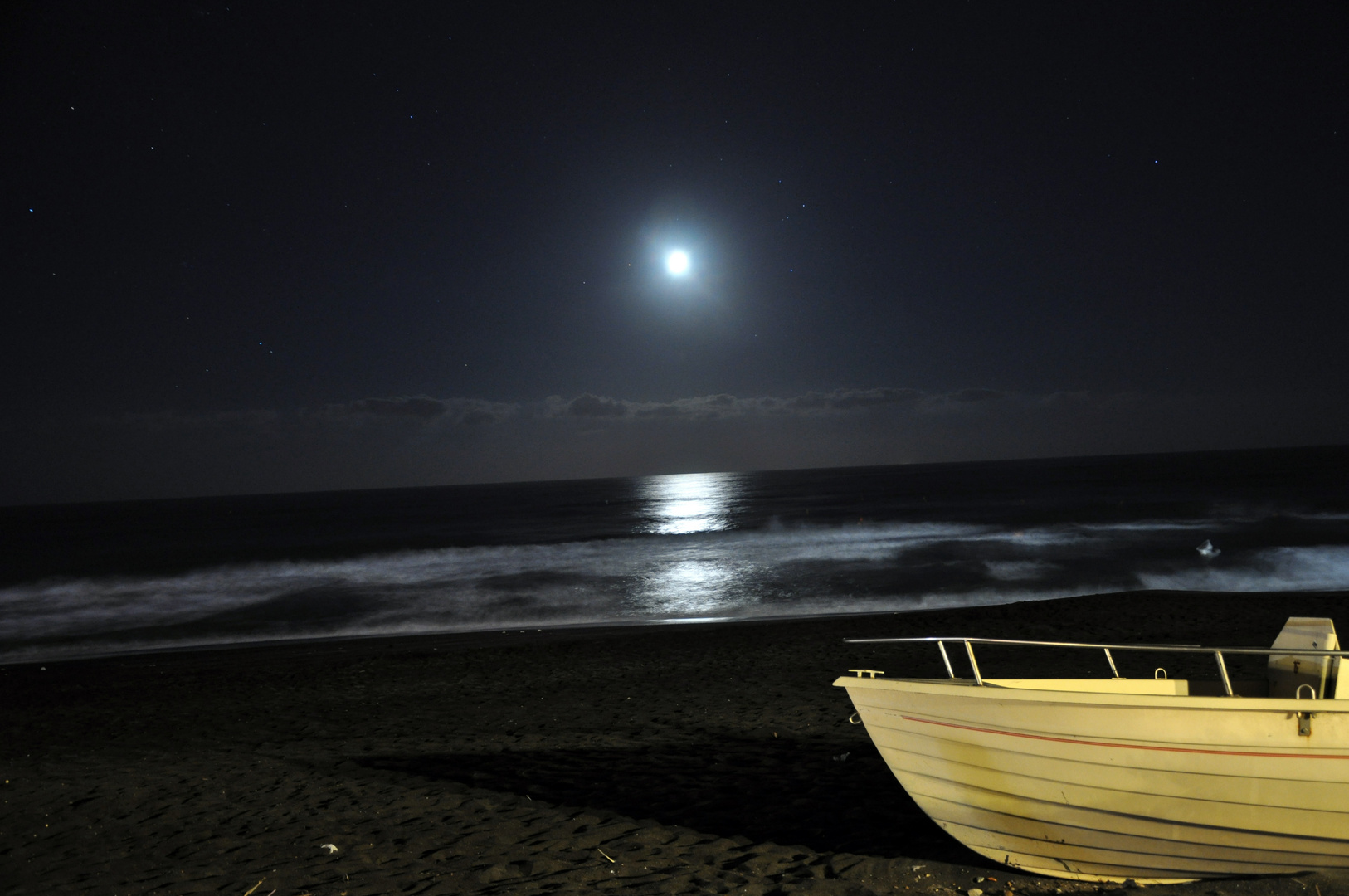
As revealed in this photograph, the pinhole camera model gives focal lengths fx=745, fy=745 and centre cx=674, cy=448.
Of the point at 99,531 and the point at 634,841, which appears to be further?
the point at 99,531

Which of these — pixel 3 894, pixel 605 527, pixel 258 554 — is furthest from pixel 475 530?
pixel 3 894

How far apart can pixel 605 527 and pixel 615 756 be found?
5505 cm

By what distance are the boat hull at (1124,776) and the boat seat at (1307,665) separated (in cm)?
105

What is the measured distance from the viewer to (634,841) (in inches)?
232

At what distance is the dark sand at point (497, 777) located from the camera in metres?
5.44

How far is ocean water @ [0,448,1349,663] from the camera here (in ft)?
76.7

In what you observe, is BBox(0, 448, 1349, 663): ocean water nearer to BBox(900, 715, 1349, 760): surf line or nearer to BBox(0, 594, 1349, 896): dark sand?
BBox(0, 594, 1349, 896): dark sand

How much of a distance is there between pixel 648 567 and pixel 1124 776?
99.1ft

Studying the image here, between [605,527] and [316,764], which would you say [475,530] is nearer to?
[605,527]

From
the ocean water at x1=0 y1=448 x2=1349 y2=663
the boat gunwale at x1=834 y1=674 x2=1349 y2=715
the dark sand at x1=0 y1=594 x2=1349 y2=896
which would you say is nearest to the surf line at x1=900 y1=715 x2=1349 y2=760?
the boat gunwale at x1=834 y1=674 x2=1349 y2=715

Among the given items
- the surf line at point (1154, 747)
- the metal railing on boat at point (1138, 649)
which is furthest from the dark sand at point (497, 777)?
the metal railing on boat at point (1138, 649)

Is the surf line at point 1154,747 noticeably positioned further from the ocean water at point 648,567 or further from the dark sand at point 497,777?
the ocean water at point 648,567

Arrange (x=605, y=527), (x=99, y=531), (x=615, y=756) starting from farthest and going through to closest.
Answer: (x=99, y=531) → (x=605, y=527) → (x=615, y=756)

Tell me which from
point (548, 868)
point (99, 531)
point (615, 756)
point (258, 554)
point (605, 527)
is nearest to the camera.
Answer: point (548, 868)
